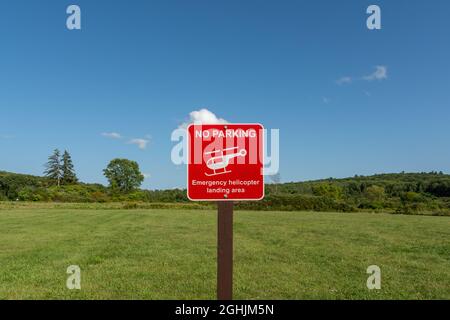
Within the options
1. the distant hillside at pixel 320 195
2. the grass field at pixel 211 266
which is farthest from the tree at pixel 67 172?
the grass field at pixel 211 266

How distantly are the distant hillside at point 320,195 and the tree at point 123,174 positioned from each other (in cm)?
329

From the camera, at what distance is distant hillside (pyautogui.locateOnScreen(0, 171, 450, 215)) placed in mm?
46000

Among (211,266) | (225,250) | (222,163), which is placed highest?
(222,163)

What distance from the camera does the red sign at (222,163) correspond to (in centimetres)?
455

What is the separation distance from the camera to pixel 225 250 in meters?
4.62

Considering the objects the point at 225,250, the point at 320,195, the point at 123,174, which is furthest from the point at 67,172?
the point at 225,250

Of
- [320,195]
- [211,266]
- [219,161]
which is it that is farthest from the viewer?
[320,195]

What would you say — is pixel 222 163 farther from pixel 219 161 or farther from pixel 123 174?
pixel 123 174

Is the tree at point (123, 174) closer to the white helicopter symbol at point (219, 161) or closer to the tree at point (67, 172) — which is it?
the tree at point (67, 172)

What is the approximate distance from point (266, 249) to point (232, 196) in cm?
813

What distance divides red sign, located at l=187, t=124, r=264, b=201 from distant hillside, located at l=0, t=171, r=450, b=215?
40.1 m

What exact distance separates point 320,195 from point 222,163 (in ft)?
250
